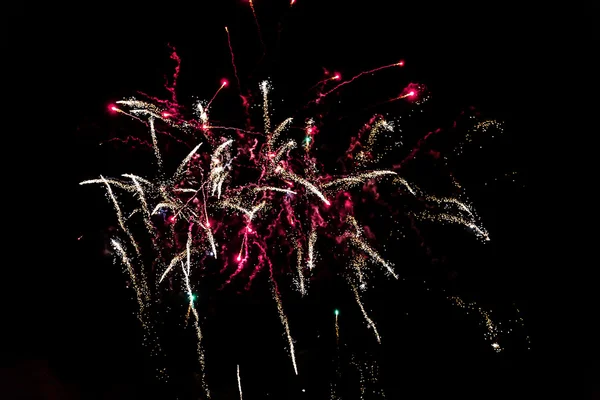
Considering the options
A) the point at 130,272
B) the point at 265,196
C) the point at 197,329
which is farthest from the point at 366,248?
the point at 130,272

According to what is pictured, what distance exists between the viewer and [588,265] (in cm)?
215

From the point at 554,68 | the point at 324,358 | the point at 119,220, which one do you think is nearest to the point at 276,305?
the point at 324,358

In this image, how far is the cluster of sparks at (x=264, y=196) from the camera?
6.73 ft

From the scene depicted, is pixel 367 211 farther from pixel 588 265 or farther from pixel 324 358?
pixel 588 265

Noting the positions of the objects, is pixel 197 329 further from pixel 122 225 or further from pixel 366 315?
pixel 366 315

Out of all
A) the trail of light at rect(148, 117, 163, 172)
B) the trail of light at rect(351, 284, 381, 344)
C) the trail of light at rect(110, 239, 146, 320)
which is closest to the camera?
the trail of light at rect(148, 117, 163, 172)

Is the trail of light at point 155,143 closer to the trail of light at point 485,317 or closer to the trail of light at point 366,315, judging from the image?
the trail of light at point 366,315

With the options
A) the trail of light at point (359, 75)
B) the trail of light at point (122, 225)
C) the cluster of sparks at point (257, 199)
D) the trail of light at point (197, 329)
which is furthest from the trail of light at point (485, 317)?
the trail of light at point (122, 225)

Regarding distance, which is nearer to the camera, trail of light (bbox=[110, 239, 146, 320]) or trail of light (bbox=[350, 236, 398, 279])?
Result: trail of light (bbox=[350, 236, 398, 279])

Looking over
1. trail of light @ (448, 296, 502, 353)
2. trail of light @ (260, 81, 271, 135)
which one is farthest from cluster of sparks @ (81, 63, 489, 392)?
trail of light @ (448, 296, 502, 353)

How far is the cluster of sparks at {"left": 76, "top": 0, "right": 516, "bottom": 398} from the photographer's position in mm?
2051

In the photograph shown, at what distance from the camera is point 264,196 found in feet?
6.81

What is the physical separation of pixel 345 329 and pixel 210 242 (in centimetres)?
90

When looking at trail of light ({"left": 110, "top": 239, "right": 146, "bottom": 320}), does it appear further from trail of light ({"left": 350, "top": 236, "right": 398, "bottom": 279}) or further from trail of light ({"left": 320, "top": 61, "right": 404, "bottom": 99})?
trail of light ({"left": 320, "top": 61, "right": 404, "bottom": 99})
